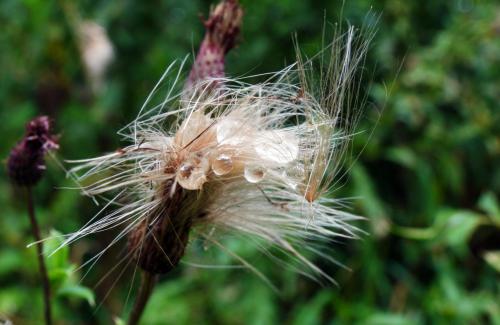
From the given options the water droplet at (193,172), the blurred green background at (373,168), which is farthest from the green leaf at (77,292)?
the blurred green background at (373,168)

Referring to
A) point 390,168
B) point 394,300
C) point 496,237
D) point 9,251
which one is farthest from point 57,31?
point 496,237

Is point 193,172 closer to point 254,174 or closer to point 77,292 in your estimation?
point 254,174

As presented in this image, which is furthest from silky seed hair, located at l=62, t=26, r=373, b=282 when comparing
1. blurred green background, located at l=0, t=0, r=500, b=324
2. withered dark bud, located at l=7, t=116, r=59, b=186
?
blurred green background, located at l=0, t=0, r=500, b=324

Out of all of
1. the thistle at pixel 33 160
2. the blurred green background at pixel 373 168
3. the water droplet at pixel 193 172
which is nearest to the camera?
the water droplet at pixel 193 172

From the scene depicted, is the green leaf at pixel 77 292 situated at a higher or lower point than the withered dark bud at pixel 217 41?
lower

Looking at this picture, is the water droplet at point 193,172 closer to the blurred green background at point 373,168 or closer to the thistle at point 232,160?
the thistle at point 232,160
